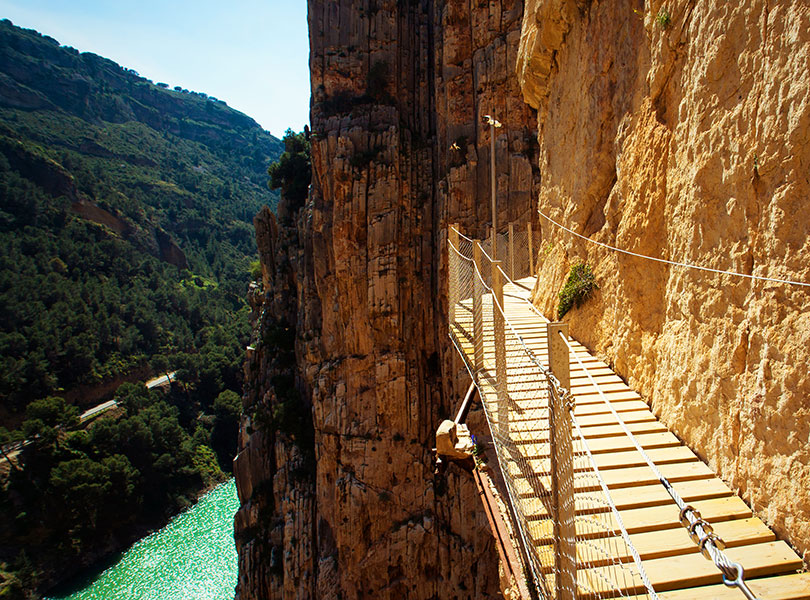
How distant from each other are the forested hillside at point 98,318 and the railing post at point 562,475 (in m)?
34.5

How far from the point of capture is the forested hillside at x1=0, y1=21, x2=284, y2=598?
101ft

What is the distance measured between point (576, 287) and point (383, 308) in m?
13.8

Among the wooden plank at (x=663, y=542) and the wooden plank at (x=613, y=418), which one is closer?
the wooden plank at (x=663, y=542)

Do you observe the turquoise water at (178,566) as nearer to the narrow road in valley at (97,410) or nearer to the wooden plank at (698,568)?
the narrow road in valley at (97,410)

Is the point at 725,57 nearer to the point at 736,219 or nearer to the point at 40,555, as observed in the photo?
the point at 736,219

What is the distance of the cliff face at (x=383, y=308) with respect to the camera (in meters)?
18.6

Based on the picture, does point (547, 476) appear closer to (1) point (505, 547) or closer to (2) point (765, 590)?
(1) point (505, 547)

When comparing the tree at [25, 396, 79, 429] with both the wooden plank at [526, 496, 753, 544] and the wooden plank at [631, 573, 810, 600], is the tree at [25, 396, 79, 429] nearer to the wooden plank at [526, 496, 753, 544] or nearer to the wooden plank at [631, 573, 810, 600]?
the wooden plank at [526, 496, 753, 544]

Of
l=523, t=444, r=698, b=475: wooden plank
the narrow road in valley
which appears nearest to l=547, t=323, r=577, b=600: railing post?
l=523, t=444, r=698, b=475: wooden plank

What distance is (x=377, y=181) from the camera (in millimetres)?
20656

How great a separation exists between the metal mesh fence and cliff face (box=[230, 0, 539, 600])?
13188 mm

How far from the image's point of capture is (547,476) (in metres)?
3.92

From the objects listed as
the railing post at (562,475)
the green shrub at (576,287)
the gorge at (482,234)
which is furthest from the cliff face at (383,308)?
the railing post at (562,475)

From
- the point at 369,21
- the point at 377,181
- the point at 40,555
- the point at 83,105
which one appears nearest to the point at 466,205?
the point at 377,181
